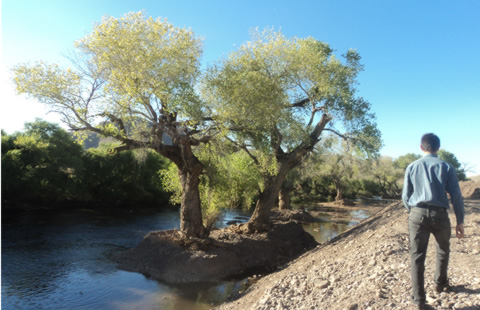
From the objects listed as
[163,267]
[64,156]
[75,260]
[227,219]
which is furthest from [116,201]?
[163,267]

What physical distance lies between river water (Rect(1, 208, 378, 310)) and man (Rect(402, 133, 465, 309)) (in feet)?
23.4

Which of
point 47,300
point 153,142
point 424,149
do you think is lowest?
point 47,300

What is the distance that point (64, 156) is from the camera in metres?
31.8

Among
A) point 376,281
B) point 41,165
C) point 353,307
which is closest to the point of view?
point 353,307

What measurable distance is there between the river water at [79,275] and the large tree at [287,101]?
21.8 feet

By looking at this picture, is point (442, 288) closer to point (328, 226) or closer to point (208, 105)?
point (208, 105)

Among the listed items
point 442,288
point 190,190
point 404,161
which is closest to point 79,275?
point 190,190

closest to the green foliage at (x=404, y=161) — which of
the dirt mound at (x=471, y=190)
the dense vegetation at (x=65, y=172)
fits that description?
the dirt mound at (x=471, y=190)

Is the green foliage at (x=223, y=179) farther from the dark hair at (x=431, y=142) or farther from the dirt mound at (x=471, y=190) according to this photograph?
the dirt mound at (x=471, y=190)

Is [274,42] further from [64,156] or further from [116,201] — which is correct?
[116,201]

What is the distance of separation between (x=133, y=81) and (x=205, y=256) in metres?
7.64

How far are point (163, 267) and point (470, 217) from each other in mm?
11613

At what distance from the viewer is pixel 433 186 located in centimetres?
475

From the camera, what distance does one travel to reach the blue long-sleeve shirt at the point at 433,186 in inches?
186
